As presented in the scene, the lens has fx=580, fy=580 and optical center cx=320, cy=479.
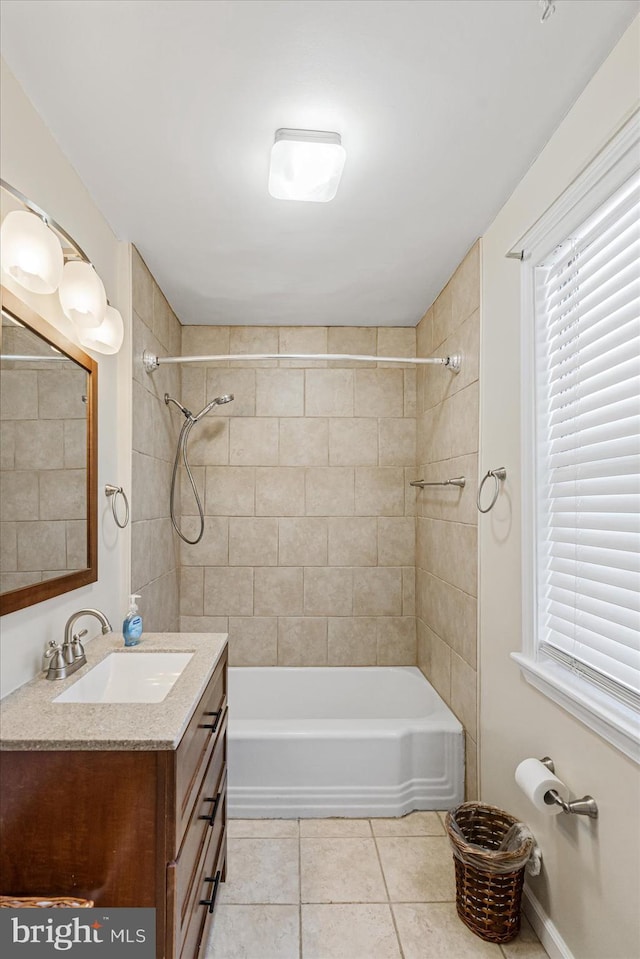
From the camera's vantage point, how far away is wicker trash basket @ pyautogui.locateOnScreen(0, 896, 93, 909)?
1128 millimetres

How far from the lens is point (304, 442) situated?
11.3ft

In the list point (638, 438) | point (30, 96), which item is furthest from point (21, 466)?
point (638, 438)

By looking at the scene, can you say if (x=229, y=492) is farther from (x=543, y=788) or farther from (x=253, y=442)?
(x=543, y=788)

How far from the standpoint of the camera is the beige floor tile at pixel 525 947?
1.72 metres

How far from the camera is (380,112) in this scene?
5.25 ft

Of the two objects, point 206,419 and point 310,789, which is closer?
point 310,789

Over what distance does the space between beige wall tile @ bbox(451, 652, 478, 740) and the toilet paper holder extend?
79 centimetres

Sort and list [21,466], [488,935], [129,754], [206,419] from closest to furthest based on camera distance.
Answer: [129,754], [21,466], [488,935], [206,419]

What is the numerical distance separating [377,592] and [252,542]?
31.6 inches

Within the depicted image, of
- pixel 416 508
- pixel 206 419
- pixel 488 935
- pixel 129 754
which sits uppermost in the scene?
pixel 206 419

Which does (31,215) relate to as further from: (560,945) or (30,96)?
(560,945)

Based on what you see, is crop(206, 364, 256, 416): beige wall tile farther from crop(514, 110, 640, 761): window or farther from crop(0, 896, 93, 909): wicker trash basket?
crop(0, 896, 93, 909): wicker trash basket

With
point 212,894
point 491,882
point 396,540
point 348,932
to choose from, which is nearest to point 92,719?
point 212,894

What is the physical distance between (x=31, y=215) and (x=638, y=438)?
5.10 ft
